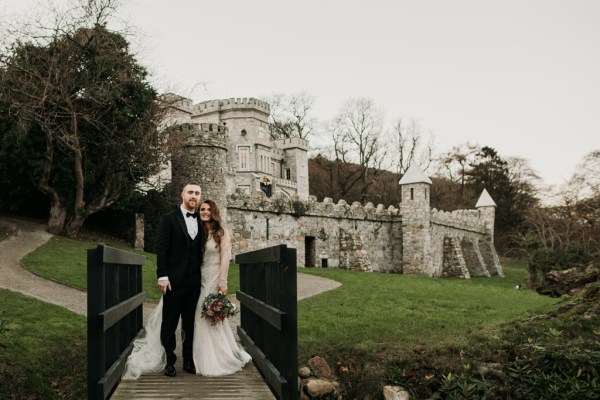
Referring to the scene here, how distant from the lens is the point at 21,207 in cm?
2239

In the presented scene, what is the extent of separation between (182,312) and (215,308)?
40cm

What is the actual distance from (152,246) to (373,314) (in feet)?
43.5

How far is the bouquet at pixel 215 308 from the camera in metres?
6.67

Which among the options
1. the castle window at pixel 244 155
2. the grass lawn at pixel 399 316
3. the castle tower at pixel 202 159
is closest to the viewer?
the grass lawn at pixel 399 316

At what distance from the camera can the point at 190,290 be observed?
6.70 m

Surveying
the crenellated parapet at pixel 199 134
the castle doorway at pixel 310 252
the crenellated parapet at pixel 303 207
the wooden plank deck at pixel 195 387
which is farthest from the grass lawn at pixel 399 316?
the castle doorway at pixel 310 252

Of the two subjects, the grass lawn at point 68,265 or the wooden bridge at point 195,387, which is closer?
the wooden bridge at point 195,387

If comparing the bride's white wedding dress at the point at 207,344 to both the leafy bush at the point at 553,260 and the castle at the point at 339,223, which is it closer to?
the castle at the point at 339,223

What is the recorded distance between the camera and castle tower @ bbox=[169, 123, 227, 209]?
21.6 meters

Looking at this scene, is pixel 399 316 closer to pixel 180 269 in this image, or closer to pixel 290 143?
pixel 180 269

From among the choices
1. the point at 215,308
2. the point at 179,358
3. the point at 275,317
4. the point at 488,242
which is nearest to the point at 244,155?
the point at 488,242

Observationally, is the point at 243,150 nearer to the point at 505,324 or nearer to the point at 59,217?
the point at 59,217

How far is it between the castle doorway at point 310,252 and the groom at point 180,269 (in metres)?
20.3

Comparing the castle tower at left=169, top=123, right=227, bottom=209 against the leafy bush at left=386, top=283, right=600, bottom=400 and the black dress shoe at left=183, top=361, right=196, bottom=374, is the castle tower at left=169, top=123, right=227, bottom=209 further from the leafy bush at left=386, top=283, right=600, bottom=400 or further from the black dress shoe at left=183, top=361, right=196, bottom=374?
the black dress shoe at left=183, top=361, right=196, bottom=374
